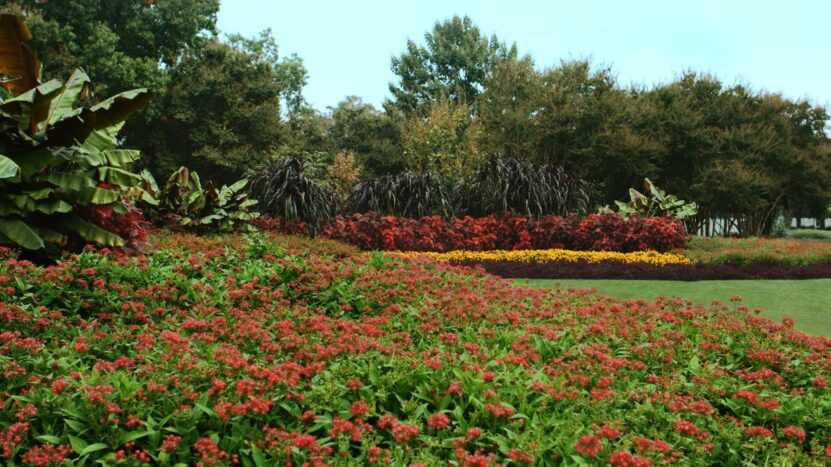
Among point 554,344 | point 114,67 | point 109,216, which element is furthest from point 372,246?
point 114,67

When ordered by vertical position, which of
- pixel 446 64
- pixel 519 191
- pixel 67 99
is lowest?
pixel 519 191

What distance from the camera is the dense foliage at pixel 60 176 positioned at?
22.4ft

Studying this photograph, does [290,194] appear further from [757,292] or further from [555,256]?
[757,292]

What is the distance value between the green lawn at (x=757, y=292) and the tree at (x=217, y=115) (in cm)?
1980

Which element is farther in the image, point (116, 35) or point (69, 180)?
point (116, 35)

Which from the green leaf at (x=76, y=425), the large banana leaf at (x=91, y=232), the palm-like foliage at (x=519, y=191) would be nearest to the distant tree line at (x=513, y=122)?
the palm-like foliage at (x=519, y=191)

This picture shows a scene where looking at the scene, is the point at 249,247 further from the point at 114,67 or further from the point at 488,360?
the point at 114,67

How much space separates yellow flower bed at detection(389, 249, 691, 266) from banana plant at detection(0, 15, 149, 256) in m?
5.81

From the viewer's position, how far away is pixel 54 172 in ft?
23.7

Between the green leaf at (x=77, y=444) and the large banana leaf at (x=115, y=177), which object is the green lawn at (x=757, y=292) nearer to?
the large banana leaf at (x=115, y=177)

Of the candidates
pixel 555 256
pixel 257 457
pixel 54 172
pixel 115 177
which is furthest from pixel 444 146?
pixel 257 457

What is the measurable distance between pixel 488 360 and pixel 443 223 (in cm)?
984

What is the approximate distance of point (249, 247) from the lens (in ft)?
25.9

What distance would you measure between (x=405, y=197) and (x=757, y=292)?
7390 millimetres
